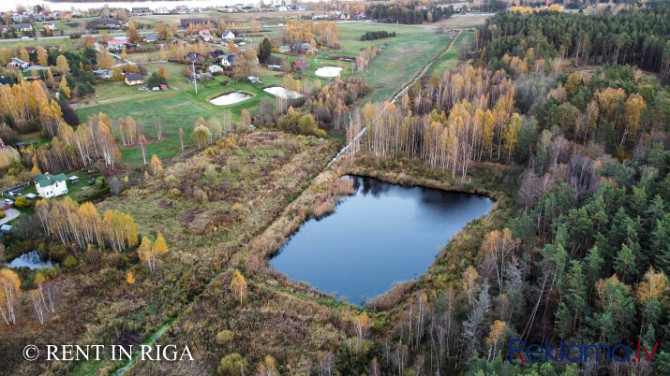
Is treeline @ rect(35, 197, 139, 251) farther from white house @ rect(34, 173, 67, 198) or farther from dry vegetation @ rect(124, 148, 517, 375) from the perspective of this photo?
dry vegetation @ rect(124, 148, 517, 375)

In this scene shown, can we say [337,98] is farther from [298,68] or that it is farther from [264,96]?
[298,68]

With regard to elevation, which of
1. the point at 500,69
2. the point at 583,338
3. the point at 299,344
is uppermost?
the point at 500,69

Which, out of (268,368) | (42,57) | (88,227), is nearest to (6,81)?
(42,57)

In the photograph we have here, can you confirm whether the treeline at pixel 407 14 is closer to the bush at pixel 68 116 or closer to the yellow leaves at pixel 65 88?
the yellow leaves at pixel 65 88

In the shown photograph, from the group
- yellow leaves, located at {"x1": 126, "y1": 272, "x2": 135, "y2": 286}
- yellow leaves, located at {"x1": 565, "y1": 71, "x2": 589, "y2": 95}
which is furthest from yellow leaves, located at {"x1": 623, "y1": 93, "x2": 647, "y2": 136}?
yellow leaves, located at {"x1": 126, "y1": 272, "x2": 135, "y2": 286}

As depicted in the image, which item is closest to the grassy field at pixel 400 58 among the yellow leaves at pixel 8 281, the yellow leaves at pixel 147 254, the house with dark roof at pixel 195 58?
the house with dark roof at pixel 195 58

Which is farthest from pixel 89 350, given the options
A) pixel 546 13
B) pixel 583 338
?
pixel 546 13

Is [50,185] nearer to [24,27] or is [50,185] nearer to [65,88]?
[65,88]
